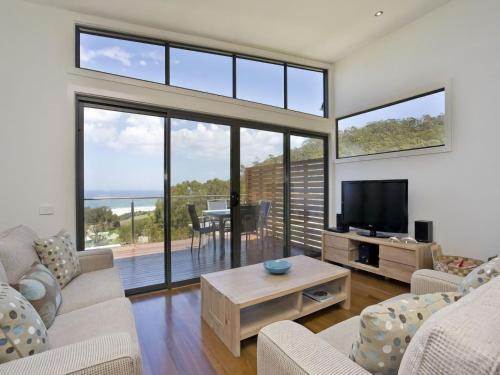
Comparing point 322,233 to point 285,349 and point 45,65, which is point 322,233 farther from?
point 45,65

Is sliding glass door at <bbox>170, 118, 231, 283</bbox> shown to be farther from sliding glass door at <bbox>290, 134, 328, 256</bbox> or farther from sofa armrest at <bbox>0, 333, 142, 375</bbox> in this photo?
sofa armrest at <bbox>0, 333, 142, 375</bbox>

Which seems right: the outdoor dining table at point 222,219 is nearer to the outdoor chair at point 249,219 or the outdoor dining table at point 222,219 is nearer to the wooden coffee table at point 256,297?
the outdoor chair at point 249,219

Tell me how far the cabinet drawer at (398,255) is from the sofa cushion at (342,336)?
183 cm

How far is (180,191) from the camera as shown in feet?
10.3

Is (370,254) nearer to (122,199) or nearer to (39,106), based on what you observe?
(122,199)

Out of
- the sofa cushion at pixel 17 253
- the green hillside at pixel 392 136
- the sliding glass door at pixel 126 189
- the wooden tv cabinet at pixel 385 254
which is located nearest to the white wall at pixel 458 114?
the green hillside at pixel 392 136

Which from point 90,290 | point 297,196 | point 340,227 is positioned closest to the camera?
point 90,290

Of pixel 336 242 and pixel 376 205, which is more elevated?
pixel 376 205

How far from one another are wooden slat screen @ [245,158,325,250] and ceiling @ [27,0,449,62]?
5.88 feet

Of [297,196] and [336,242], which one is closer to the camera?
[336,242]

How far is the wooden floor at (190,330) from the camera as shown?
1725 millimetres

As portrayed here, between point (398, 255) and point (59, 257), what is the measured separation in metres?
3.41

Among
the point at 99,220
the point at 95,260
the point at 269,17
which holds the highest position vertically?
the point at 269,17

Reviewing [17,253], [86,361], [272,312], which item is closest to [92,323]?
[86,361]
